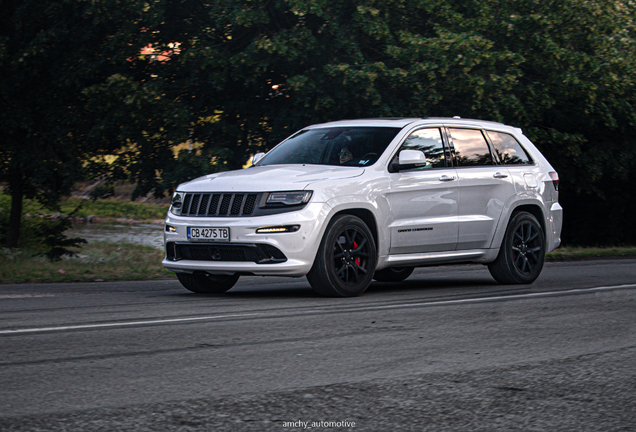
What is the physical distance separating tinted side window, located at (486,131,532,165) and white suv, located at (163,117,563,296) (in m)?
0.02

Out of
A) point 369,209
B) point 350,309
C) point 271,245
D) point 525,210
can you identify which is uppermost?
point 369,209

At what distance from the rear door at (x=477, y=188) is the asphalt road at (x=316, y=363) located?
4.17 ft

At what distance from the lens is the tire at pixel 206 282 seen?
8969mm

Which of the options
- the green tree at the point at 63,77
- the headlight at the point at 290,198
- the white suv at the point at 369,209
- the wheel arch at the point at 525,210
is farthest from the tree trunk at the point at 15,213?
the headlight at the point at 290,198

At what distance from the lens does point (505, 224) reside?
392 inches

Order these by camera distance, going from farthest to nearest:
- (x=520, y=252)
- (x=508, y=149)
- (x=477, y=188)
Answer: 1. (x=508, y=149)
2. (x=520, y=252)
3. (x=477, y=188)

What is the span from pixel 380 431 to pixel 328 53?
15.6 metres

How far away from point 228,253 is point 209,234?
0.28 meters

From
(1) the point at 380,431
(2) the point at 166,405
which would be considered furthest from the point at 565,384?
(2) the point at 166,405

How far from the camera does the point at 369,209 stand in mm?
8484

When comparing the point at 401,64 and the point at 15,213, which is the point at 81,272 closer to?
the point at 401,64

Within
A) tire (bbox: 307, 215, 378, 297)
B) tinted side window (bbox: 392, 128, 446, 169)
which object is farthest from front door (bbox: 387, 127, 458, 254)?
tire (bbox: 307, 215, 378, 297)

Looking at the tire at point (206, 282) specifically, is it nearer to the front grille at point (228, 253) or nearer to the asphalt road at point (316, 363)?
the front grille at point (228, 253)

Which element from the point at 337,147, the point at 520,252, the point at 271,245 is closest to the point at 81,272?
the point at 337,147
